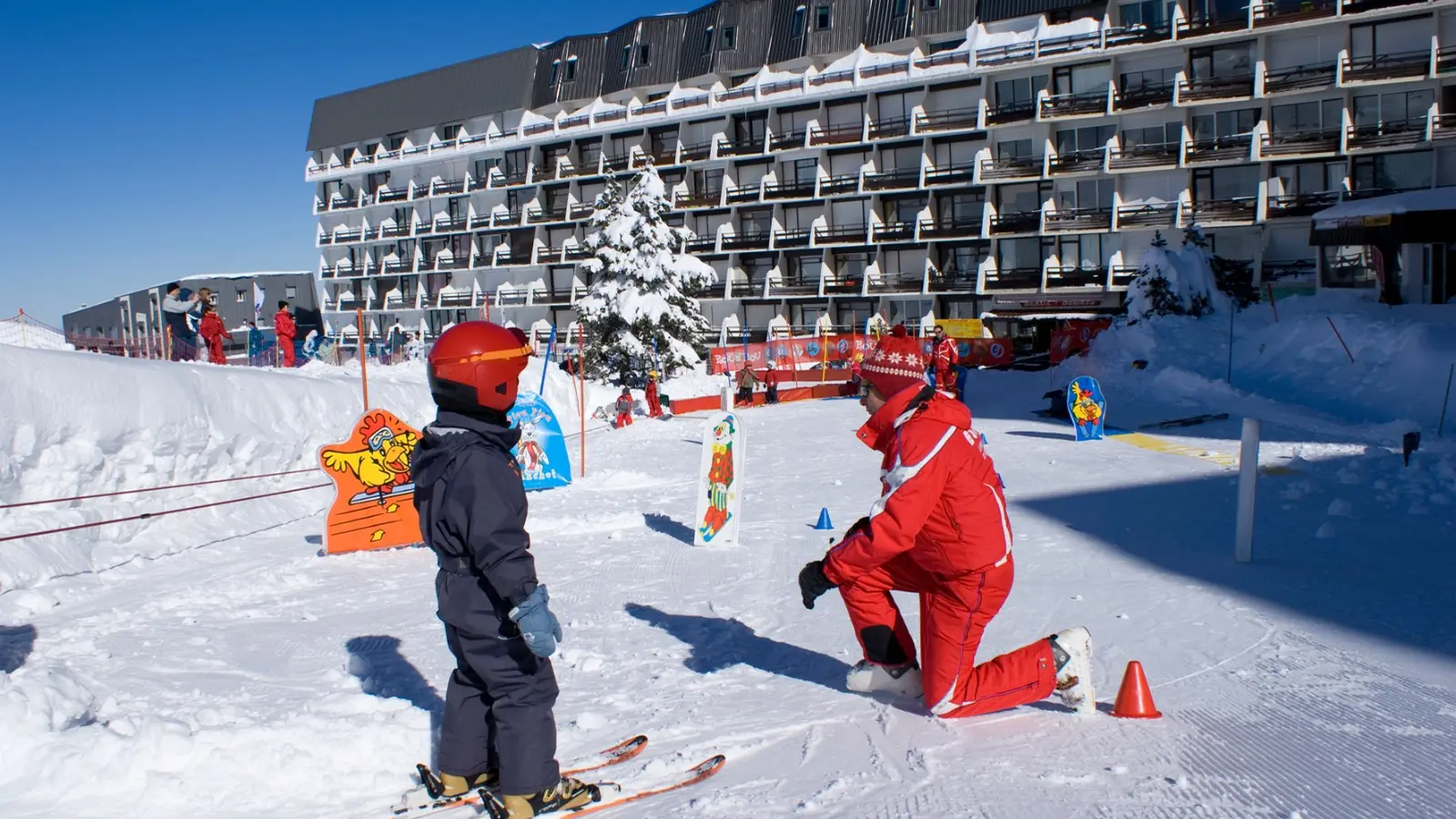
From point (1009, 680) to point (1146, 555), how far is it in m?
3.90

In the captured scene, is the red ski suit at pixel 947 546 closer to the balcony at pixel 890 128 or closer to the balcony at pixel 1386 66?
the balcony at pixel 1386 66

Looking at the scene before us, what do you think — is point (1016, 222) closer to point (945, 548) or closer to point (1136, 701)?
point (1136, 701)

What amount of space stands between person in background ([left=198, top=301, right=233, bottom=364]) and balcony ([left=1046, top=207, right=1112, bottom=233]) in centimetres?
3223

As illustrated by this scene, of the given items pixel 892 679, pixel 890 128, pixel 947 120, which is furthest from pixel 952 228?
pixel 892 679

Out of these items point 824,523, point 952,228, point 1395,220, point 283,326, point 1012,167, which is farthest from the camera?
point 952,228

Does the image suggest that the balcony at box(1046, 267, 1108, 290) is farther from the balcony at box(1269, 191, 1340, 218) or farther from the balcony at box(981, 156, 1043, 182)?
the balcony at box(1269, 191, 1340, 218)

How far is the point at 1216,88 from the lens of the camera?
37.2m

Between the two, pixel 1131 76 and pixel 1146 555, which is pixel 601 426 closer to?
pixel 1146 555

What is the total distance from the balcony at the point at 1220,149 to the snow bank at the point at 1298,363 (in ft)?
45.3

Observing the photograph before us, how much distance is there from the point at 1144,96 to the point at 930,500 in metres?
39.9

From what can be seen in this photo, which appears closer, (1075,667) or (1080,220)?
(1075,667)

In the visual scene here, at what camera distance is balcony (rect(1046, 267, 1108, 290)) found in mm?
39938

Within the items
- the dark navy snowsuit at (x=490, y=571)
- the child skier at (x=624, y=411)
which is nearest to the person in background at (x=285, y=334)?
the child skier at (x=624, y=411)

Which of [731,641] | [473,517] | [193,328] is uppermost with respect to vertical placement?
[193,328]
